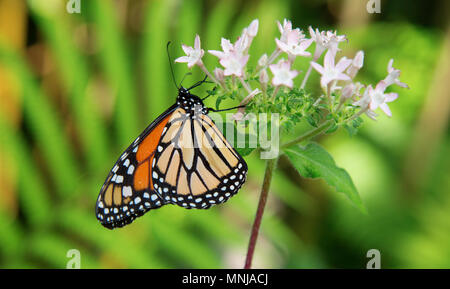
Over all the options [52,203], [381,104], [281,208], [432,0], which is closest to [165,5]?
[52,203]

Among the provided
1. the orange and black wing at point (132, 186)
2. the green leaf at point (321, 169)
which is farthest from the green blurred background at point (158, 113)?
the green leaf at point (321, 169)

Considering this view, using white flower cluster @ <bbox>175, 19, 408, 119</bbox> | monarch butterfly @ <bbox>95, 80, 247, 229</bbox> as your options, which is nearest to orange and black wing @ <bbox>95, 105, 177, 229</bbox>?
monarch butterfly @ <bbox>95, 80, 247, 229</bbox>

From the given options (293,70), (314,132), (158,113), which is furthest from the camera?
(158,113)

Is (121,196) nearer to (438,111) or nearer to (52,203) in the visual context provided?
(52,203)

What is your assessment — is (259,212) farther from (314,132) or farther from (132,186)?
(132,186)

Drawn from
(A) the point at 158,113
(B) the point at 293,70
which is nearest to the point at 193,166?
(B) the point at 293,70
